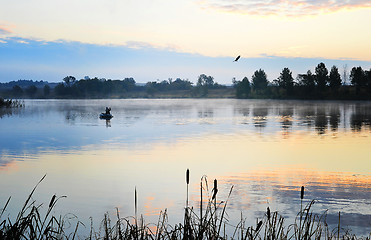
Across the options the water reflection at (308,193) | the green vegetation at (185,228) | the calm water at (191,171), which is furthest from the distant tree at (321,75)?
the green vegetation at (185,228)

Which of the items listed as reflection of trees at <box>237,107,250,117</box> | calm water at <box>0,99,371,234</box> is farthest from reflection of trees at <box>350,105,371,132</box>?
reflection of trees at <box>237,107,250,117</box>

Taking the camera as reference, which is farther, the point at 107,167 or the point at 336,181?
the point at 107,167

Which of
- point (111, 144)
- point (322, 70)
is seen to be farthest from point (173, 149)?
point (322, 70)

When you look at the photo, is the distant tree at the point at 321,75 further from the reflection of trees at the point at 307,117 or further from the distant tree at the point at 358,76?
the reflection of trees at the point at 307,117

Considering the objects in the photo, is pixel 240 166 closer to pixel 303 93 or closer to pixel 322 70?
pixel 322 70

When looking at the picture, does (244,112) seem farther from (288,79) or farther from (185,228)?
(288,79)

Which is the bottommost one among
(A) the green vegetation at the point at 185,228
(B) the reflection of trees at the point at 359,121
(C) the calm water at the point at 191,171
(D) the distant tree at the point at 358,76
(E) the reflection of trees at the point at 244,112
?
(C) the calm water at the point at 191,171

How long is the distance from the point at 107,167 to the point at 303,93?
544ft

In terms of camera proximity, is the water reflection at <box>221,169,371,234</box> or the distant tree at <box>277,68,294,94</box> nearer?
the water reflection at <box>221,169,371,234</box>

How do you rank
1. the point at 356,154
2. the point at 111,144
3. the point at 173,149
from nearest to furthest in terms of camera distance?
the point at 356,154 → the point at 173,149 → the point at 111,144

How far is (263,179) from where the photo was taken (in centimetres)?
1572

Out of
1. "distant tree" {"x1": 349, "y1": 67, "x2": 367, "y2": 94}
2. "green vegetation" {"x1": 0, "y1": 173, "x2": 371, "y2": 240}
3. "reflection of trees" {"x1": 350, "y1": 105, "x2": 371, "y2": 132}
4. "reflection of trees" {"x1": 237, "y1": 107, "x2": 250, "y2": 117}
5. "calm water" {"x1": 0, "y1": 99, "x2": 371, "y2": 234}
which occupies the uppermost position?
"distant tree" {"x1": 349, "y1": 67, "x2": 367, "y2": 94}

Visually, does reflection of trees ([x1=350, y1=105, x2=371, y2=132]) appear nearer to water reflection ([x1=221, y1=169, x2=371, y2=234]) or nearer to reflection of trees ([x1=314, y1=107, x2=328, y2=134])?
reflection of trees ([x1=314, y1=107, x2=328, y2=134])

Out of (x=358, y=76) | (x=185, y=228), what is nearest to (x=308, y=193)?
(x=185, y=228)
